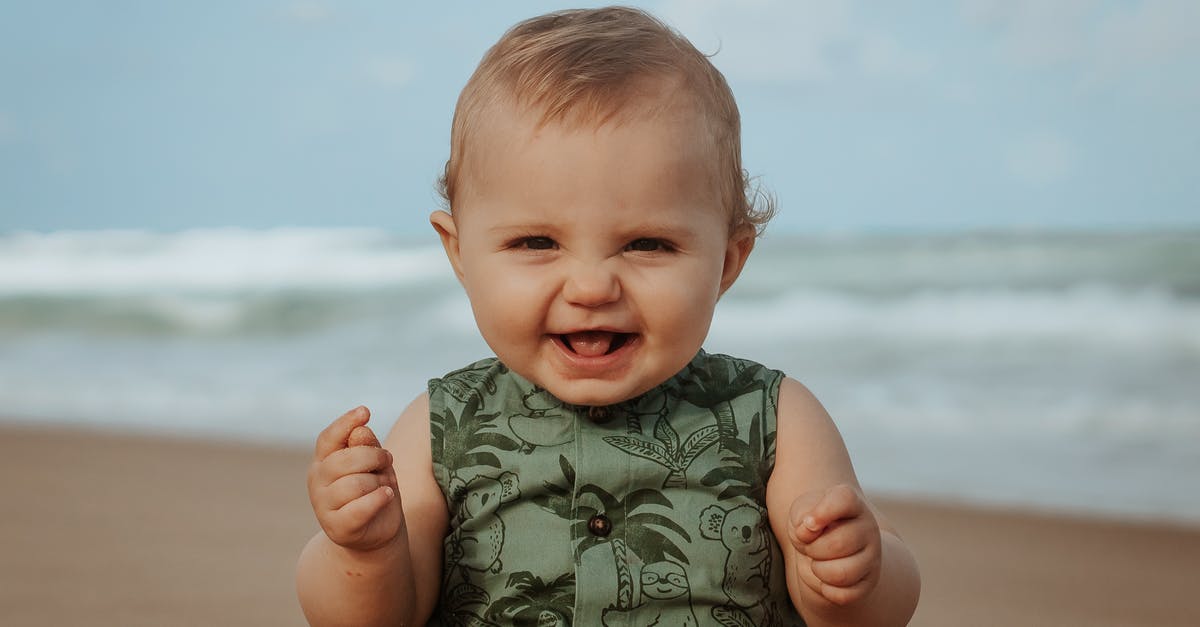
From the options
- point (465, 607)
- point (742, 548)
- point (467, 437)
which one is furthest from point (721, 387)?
point (465, 607)

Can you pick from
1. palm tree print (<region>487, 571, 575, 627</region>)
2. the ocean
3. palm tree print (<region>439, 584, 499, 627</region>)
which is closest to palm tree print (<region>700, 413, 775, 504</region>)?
palm tree print (<region>487, 571, 575, 627</region>)

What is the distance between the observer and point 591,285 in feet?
5.42

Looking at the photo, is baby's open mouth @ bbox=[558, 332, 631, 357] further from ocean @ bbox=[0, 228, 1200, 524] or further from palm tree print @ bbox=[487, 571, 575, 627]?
ocean @ bbox=[0, 228, 1200, 524]

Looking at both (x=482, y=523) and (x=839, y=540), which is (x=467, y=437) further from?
(x=839, y=540)

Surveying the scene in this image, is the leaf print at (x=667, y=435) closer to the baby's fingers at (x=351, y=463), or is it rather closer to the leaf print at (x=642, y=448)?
the leaf print at (x=642, y=448)

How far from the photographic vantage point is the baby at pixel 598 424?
167 cm

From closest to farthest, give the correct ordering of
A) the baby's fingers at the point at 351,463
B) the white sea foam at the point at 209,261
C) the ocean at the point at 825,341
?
the baby's fingers at the point at 351,463 < the ocean at the point at 825,341 < the white sea foam at the point at 209,261

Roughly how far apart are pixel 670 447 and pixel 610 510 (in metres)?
0.12

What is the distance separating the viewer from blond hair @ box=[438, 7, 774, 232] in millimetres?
1688

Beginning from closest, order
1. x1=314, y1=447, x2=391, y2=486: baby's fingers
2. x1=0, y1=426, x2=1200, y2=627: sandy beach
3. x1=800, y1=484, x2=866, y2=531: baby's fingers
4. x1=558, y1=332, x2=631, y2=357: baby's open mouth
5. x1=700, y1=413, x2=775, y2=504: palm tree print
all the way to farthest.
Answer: x1=800, y1=484, x2=866, y2=531: baby's fingers
x1=314, y1=447, x2=391, y2=486: baby's fingers
x1=558, y1=332, x2=631, y2=357: baby's open mouth
x1=700, y1=413, x2=775, y2=504: palm tree print
x1=0, y1=426, x2=1200, y2=627: sandy beach

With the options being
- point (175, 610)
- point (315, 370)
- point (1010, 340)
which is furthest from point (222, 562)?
point (1010, 340)

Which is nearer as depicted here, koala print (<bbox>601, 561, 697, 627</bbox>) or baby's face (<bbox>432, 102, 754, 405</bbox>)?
baby's face (<bbox>432, 102, 754, 405</bbox>)

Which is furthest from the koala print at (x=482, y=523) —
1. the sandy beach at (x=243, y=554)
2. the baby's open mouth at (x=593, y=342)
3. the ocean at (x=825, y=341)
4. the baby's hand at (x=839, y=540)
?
the ocean at (x=825, y=341)

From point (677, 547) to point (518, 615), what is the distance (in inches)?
8.8
